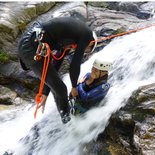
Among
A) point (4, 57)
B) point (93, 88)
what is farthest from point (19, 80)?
point (93, 88)

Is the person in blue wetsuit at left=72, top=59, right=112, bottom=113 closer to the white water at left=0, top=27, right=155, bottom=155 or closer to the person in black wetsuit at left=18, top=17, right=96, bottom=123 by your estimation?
the white water at left=0, top=27, right=155, bottom=155

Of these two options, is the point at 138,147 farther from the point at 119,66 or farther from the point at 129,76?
the point at 119,66

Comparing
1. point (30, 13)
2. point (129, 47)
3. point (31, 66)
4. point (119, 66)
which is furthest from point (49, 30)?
point (30, 13)

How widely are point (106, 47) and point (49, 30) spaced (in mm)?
4098

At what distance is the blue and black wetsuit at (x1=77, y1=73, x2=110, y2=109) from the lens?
203 inches

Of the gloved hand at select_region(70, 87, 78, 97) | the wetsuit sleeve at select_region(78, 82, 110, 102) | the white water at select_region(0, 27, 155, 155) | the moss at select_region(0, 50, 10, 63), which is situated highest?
the gloved hand at select_region(70, 87, 78, 97)

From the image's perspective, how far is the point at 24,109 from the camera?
290 inches

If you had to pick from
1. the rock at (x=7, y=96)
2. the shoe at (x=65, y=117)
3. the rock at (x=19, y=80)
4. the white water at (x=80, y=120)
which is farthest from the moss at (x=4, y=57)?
the shoe at (x=65, y=117)

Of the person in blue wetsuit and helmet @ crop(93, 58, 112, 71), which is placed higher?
helmet @ crop(93, 58, 112, 71)

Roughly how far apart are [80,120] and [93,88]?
55 cm

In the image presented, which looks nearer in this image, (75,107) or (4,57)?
(75,107)

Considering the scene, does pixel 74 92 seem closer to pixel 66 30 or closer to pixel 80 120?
pixel 80 120

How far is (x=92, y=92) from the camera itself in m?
5.15

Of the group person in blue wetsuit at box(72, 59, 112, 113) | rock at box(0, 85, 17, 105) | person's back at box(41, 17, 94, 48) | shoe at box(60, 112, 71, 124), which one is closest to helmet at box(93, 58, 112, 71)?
person in blue wetsuit at box(72, 59, 112, 113)
